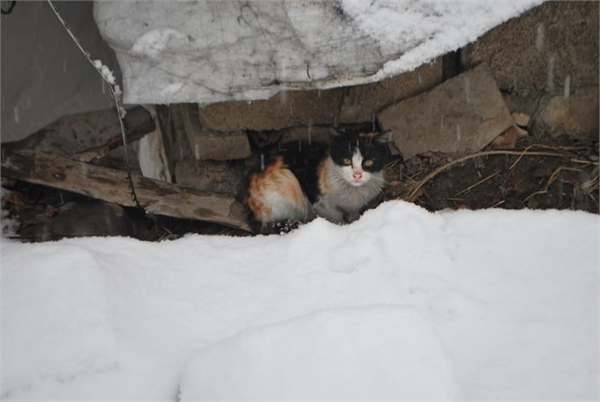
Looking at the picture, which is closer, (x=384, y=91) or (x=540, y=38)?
(x=540, y=38)

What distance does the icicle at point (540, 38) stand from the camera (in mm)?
3896

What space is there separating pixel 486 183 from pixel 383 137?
86 cm

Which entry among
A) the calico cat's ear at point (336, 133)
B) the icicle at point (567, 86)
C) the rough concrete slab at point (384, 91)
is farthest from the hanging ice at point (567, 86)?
the calico cat's ear at point (336, 133)

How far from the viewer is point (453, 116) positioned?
416 cm

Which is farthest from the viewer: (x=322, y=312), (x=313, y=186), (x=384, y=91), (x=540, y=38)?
(x=313, y=186)

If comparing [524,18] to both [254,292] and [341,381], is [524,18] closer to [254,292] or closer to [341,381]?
[254,292]

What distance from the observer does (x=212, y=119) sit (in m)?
4.39

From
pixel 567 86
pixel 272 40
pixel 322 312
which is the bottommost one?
pixel 322 312

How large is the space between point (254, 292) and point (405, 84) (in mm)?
2226

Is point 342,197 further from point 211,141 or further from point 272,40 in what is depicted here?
point 272,40

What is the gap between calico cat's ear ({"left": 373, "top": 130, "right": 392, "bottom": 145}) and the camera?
412cm

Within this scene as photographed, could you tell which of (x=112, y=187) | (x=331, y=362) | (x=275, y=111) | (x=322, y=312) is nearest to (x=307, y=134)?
(x=275, y=111)

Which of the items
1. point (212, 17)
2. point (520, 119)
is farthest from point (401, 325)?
point (520, 119)

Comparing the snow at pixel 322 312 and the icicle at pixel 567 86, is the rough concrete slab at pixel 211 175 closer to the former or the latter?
the snow at pixel 322 312
